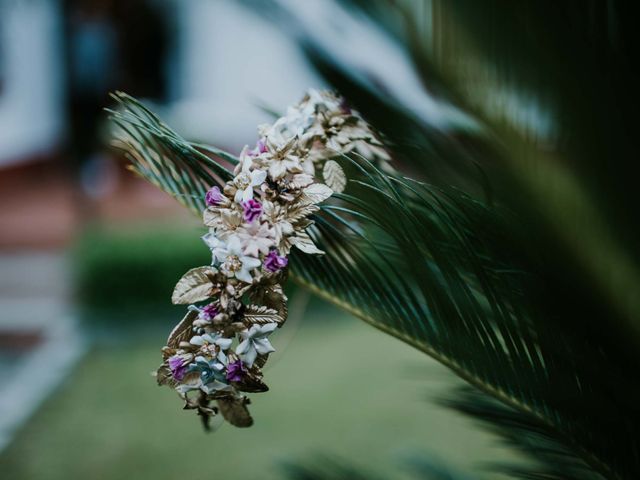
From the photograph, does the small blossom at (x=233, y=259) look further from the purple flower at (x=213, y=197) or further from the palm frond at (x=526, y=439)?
the palm frond at (x=526, y=439)

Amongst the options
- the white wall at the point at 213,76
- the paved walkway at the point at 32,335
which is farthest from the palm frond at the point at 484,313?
the white wall at the point at 213,76

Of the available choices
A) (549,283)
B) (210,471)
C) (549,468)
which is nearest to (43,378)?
(210,471)

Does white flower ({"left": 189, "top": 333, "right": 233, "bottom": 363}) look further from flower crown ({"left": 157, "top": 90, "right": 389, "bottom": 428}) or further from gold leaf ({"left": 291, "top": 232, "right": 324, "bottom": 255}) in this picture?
gold leaf ({"left": 291, "top": 232, "right": 324, "bottom": 255})

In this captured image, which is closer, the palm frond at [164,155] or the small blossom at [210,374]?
the small blossom at [210,374]

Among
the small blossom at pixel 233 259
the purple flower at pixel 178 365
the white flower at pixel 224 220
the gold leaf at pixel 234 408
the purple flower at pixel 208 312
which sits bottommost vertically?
the gold leaf at pixel 234 408

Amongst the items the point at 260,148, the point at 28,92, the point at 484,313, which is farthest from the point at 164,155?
the point at 28,92

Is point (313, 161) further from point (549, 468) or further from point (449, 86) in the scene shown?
point (549, 468)
